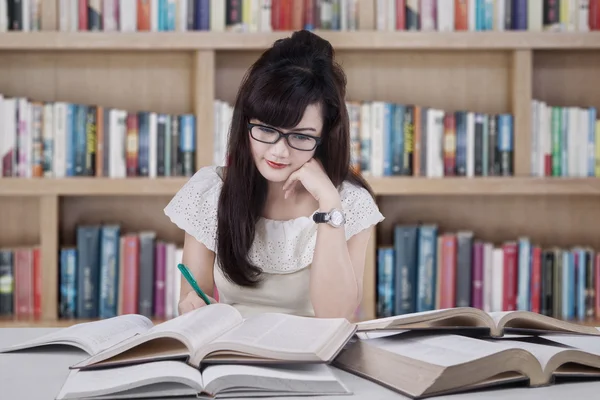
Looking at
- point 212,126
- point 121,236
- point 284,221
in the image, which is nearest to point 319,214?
Result: point 284,221

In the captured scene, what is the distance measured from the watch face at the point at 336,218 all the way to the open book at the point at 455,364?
0.57 metres

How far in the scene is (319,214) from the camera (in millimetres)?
1636

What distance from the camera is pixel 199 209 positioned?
1801 mm

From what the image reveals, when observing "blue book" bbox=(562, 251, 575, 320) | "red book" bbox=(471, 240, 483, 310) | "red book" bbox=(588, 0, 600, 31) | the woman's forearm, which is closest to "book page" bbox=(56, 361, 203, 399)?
the woman's forearm

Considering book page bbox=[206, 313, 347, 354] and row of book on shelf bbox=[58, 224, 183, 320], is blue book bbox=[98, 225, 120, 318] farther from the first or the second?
book page bbox=[206, 313, 347, 354]

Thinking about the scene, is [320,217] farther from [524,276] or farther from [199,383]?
[524,276]

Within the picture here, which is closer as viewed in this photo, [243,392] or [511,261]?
[243,392]

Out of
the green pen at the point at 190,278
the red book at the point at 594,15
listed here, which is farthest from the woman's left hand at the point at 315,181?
the red book at the point at 594,15

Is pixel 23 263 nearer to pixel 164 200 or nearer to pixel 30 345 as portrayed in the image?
pixel 164 200

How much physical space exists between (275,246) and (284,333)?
765 millimetres

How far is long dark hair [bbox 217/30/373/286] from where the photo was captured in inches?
62.6

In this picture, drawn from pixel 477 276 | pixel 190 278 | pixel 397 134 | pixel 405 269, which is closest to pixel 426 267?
pixel 405 269

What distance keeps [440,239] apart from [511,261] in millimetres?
232

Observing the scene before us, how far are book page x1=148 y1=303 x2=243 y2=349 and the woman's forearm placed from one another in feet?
1.54
